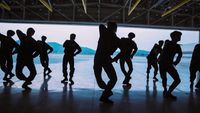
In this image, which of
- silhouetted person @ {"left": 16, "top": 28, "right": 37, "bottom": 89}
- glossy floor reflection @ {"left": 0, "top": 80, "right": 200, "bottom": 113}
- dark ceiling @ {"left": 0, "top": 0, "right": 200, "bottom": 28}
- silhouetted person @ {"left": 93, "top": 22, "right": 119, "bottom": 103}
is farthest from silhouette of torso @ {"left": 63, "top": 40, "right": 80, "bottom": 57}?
dark ceiling @ {"left": 0, "top": 0, "right": 200, "bottom": 28}

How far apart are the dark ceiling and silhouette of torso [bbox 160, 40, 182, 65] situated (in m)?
11.8

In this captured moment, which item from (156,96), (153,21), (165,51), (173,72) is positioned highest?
(153,21)

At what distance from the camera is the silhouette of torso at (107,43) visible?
5652 mm

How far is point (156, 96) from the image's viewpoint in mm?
6891

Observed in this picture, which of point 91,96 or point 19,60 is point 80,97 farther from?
point 19,60

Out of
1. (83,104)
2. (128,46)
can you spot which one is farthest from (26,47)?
(128,46)

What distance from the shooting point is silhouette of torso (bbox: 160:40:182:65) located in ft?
21.8

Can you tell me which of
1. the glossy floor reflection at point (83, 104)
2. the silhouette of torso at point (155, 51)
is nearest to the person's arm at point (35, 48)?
the glossy floor reflection at point (83, 104)

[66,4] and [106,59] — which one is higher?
[66,4]

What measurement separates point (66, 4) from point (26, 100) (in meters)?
13.5

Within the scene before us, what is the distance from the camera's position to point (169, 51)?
672cm

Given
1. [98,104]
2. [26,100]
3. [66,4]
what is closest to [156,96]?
[98,104]

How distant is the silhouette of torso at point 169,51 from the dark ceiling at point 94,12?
11842 millimetres

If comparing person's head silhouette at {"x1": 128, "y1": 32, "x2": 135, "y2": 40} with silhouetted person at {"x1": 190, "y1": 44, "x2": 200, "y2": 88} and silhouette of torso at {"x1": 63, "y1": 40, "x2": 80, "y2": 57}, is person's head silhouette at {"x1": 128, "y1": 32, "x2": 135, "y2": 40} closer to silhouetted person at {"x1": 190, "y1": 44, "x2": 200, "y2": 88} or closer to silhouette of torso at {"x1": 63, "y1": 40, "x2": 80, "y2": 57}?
silhouette of torso at {"x1": 63, "y1": 40, "x2": 80, "y2": 57}
